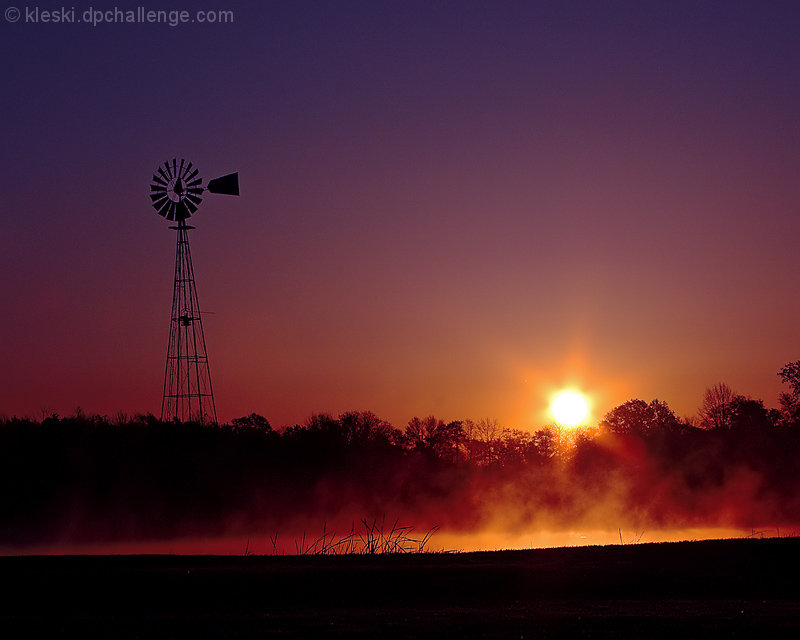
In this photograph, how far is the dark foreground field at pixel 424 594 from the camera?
19.3 meters

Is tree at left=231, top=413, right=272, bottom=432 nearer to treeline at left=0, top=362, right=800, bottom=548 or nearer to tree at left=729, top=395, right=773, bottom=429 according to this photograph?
treeline at left=0, top=362, right=800, bottom=548

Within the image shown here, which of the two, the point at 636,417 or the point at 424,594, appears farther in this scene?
the point at 636,417

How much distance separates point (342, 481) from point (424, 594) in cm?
5859

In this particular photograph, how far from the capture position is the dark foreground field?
19.3 metres

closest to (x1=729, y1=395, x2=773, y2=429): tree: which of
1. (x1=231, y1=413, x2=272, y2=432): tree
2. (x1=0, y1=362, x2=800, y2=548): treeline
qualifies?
(x1=0, y1=362, x2=800, y2=548): treeline

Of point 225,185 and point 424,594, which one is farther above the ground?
point 225,185

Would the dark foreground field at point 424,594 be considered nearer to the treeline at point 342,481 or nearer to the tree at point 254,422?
the treeline at point 342,481

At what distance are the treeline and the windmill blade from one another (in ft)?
70.8

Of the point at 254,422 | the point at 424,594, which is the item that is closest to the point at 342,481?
the point at 254,422

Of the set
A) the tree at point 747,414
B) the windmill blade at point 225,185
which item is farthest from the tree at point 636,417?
the windmill blade at point 225,185

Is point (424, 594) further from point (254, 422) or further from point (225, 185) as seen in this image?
point (254, 422)

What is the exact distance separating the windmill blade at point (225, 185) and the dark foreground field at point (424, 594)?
31.4 metres

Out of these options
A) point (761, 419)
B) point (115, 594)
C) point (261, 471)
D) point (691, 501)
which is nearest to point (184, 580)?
point (115, 594)

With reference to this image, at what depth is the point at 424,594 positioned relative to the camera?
2561cm
